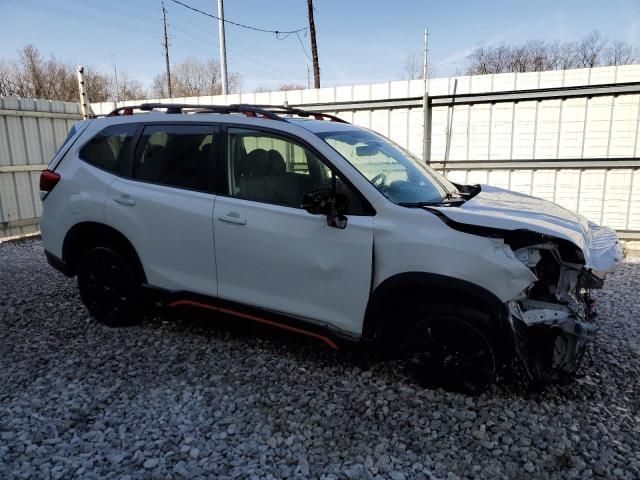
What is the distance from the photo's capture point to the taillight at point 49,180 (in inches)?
165

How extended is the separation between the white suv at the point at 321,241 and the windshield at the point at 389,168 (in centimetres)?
2

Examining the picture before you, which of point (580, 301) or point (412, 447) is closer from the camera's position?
point (412, 447)

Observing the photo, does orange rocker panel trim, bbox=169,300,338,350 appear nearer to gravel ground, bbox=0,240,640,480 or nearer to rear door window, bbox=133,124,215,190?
gravel ground, bbox=0,240,640,480

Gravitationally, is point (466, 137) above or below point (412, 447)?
above

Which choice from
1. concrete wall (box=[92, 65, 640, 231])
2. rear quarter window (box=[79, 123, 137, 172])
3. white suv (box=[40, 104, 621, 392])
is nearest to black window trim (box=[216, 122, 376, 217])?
white suv (box=[40, 104, 621, 392])

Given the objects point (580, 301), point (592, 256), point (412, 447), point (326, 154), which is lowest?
point (412, 447)

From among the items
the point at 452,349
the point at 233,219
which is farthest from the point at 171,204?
the point at 452,349

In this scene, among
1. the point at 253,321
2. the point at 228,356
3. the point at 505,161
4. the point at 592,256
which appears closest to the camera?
the point at 592,256

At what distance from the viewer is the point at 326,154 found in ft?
10.5

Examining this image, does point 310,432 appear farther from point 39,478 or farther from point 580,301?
point 580,301

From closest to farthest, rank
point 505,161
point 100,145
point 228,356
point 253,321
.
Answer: point 253,321 → point 228,356 → point 100,145 → point 505,161

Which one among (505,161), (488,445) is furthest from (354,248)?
(505,161)

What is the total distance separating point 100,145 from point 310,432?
9.88 feet

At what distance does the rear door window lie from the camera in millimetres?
3641
